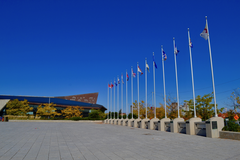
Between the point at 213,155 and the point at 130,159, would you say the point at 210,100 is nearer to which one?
the point at 213,155

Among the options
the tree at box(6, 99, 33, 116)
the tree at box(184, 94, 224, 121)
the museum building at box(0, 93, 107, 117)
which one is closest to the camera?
the tree at box(184, 94, 224, 121)

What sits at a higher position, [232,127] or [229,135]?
[232,127]

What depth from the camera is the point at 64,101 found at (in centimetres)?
8112

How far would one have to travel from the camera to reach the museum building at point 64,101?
71.8 m

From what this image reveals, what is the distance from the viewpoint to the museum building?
71750 mm

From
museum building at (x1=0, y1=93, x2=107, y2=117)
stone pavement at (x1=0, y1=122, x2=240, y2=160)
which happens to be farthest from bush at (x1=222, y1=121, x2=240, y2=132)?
museum building at (x1=0, y1=93, x2=107, y2=117)

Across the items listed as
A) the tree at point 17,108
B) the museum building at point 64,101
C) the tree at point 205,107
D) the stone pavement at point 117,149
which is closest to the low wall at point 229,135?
the stone pavement at point 117,149

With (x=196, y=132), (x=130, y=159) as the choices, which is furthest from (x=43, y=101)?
(x=130, y=159)

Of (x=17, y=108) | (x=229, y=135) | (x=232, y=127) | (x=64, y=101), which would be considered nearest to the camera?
(x=229, y=135)

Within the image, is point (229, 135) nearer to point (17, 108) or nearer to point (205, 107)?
point (205, 107)

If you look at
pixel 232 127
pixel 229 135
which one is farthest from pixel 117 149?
pixel 232 127

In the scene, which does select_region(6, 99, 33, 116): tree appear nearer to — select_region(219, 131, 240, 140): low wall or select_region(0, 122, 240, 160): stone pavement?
select_region(0, 122, 240, 160): stone pavement

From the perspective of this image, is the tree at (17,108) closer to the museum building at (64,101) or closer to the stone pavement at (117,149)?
the museum building at (64,101)

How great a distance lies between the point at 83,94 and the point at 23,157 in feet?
286
